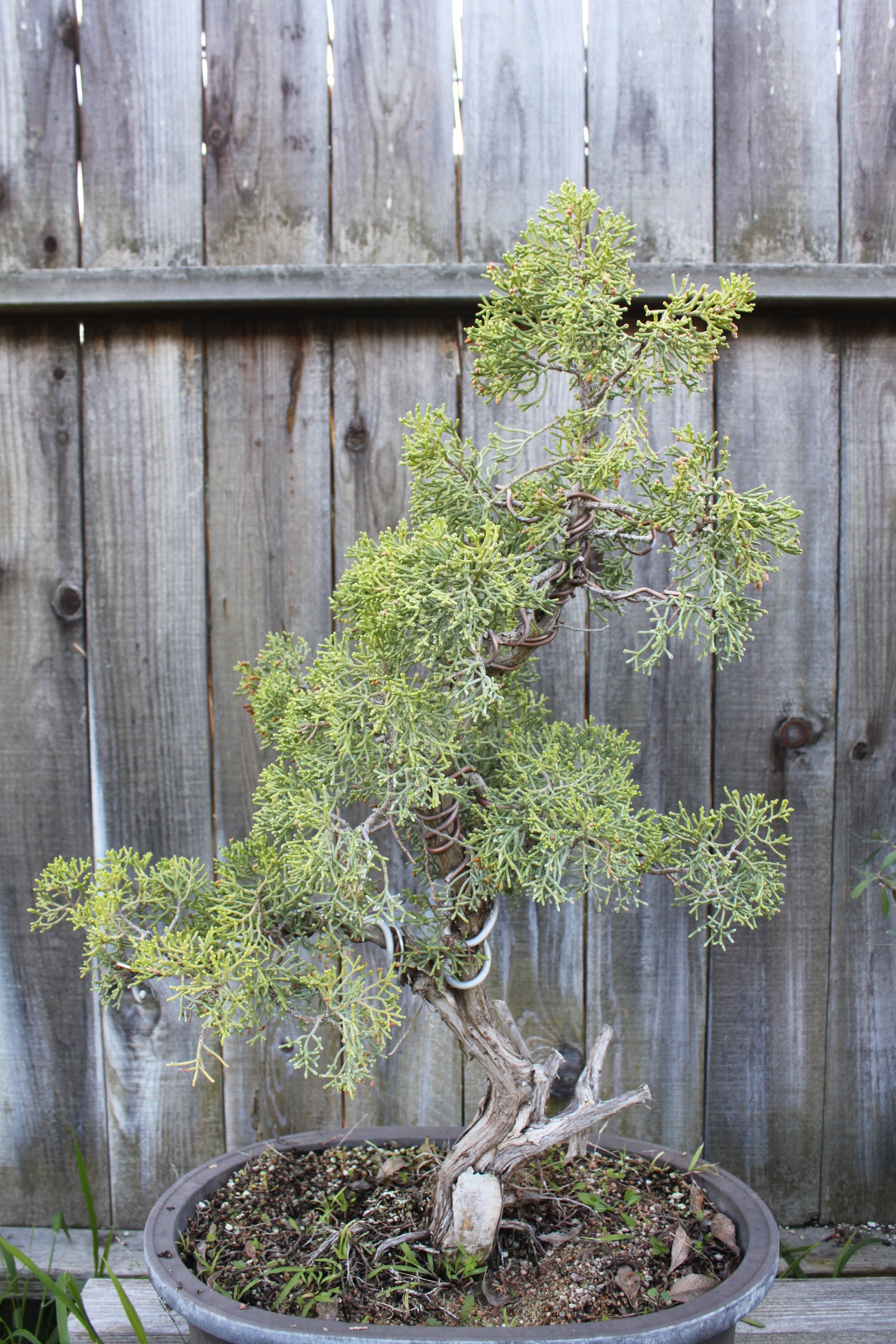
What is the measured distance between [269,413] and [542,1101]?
1.10 metres

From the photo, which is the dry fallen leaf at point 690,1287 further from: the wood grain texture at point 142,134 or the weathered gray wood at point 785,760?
the wood grain texture at point 142,134

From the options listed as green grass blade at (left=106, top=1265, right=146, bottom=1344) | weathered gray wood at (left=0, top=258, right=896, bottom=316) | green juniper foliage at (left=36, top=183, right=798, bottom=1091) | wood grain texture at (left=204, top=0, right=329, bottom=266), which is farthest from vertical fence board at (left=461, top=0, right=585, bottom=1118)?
green grass blade at (left=106, top=1265, right=146, bottom=1344)

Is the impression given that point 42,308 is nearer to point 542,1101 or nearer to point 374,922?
point 374,922

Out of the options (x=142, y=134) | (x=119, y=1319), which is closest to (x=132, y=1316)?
(x=119, y=1319)

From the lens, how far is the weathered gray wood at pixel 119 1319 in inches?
47.5

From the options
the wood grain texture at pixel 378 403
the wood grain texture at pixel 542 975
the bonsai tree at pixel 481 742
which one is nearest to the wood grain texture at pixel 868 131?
the wood grain texture at pixel 542 975

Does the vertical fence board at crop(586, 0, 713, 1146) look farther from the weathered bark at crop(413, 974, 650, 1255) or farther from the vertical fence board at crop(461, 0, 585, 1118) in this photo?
the weathered bark at crop(413, 974, 650, 1255)

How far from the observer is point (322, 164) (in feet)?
4.74

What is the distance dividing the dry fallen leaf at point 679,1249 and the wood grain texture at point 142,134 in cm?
153

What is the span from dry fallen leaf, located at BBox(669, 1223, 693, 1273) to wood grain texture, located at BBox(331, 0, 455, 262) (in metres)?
1.40

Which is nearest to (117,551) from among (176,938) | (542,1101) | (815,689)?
(176,938)

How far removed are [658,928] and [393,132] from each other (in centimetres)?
136

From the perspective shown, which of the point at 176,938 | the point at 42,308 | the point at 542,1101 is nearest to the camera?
the point at 176,938

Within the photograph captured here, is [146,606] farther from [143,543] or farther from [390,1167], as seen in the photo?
[390,1167]
